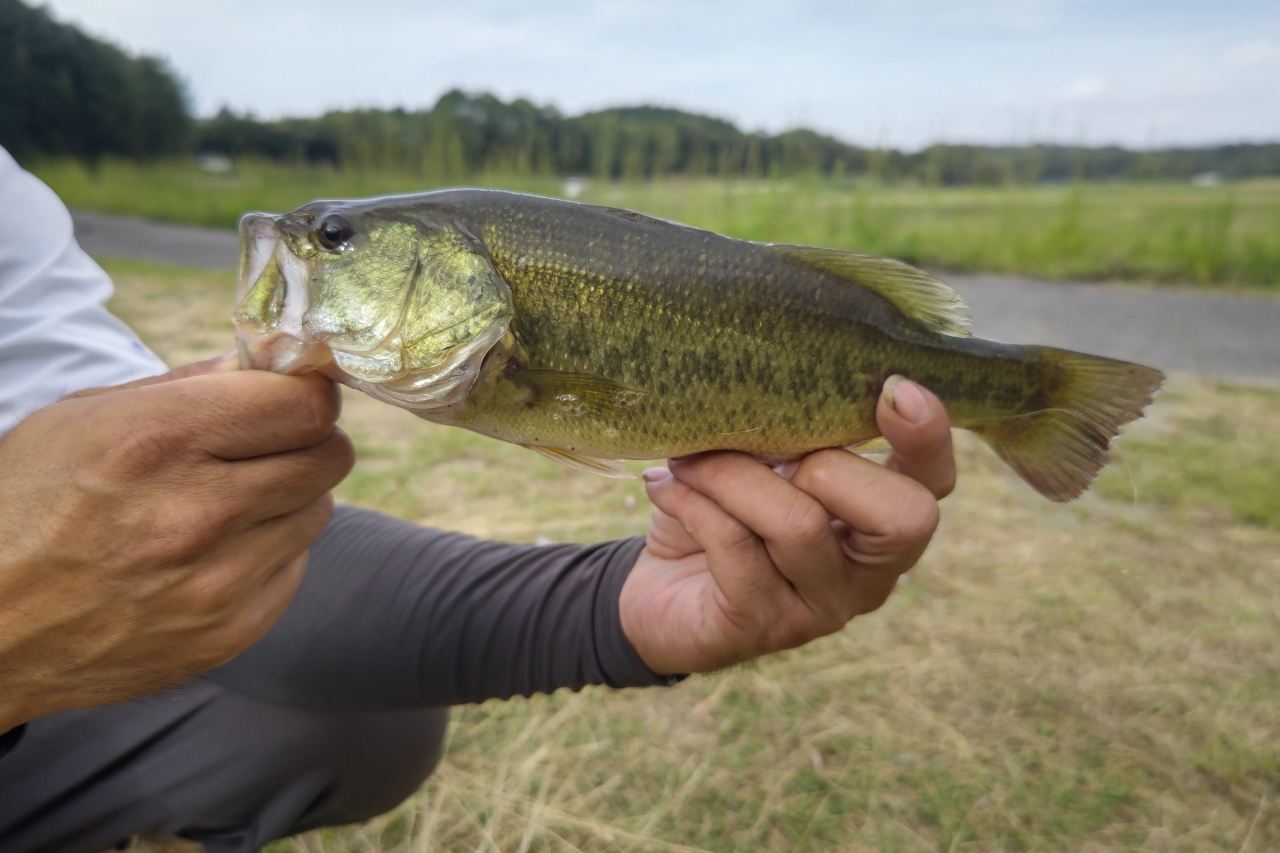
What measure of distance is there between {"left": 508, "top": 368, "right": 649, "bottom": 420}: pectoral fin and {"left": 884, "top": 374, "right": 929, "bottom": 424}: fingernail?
47 cm

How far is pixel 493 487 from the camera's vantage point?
13.2 feet

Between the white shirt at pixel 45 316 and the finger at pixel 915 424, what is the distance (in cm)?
165

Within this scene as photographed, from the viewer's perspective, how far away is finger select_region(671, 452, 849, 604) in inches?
55.2

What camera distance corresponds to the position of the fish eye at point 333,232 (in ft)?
4.61

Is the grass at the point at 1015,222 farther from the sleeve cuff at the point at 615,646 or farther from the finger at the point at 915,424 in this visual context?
the finger at the point at 915,424

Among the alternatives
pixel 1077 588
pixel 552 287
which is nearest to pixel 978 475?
pixel 1077 588

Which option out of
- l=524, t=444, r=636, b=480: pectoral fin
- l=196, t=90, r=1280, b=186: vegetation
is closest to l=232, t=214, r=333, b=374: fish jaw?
l=524, t=444, r=636, b=480: pectoral fin

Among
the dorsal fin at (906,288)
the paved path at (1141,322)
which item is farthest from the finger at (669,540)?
the paved path at (1141,322)

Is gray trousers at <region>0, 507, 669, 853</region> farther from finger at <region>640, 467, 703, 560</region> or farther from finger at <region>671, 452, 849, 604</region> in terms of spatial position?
finger at <region>671, 452, 849, 604</region>

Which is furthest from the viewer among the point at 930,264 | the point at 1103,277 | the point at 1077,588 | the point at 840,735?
the point at 930,264

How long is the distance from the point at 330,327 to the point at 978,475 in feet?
12.2

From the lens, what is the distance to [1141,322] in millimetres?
7672

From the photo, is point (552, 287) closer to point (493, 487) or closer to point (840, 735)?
point (840, 735)

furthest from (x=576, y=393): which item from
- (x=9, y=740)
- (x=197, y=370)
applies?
(x=9, y=740)
